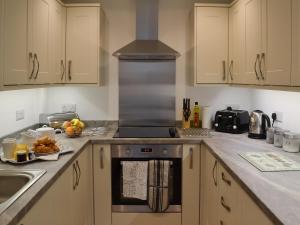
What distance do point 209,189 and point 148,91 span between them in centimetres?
128

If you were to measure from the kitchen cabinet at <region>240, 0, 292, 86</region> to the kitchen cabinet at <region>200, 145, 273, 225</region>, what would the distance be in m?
0.68

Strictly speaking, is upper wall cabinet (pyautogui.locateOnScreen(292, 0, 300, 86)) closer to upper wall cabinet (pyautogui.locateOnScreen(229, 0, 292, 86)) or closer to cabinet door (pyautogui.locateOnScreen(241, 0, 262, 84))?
upper wall cabinet (pyautogui.locateOnScreen(229, 0, 292, 86))

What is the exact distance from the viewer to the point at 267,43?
2.11 meters

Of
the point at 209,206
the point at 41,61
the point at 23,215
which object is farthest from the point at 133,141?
the point at 23,215

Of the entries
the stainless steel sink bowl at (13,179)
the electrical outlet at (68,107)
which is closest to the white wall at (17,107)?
the electrical outlet at (68,107)

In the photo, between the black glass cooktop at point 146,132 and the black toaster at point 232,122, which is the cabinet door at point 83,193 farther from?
the black toaster at point 232,122

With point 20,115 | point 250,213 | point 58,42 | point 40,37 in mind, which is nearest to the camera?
point 250,213

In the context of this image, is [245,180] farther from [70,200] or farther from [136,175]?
[136,175]

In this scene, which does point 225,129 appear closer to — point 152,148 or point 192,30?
point 152,148

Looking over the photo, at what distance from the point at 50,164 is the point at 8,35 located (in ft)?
2.60

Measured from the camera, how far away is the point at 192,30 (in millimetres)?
3113

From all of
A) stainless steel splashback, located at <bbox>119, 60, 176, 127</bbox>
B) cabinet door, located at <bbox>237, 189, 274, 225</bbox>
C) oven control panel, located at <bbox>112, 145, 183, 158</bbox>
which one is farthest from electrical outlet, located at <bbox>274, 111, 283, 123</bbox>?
cabinet door, located at <bbox>237, 189, 274, 225</bbox>

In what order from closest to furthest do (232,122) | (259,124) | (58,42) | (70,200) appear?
(70,200)
(259,124)
(58,42)
(232,122)

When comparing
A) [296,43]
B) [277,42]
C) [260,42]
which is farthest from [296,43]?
[260,42]
